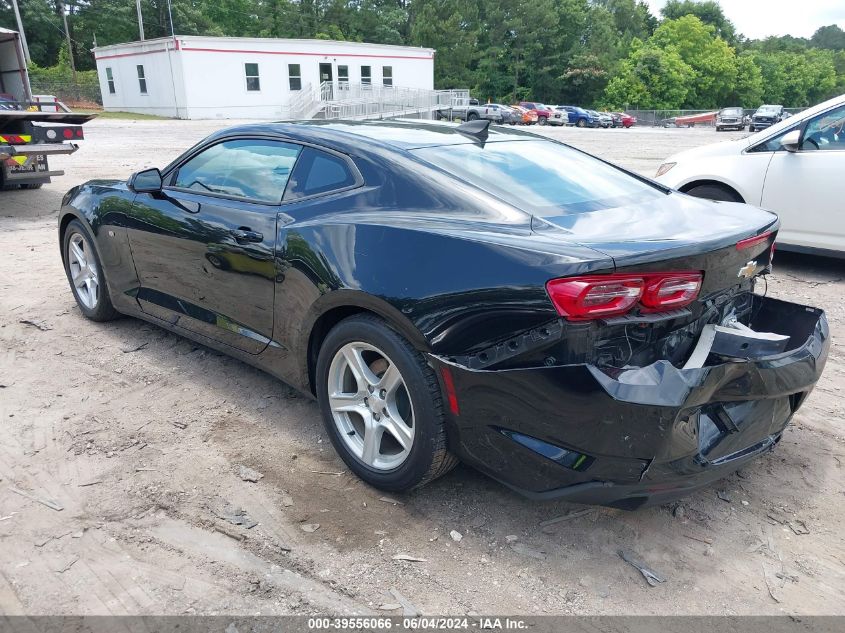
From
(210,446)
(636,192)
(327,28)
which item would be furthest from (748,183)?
(327,28)

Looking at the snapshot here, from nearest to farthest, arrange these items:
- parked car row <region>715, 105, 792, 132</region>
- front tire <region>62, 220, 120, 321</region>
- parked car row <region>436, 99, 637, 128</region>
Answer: front tire <region>62, 220, 120, 321</region>, parked car row <region>436, 99, 637, 128</region>, parked car row <region>715, 105, 792, 132</region>

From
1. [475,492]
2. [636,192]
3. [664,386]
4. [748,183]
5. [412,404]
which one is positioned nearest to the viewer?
[664,386]

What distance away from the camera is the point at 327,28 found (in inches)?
2564

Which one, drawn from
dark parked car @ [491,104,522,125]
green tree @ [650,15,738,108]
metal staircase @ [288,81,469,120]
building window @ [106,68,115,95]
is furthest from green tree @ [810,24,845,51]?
building window @ [106,68,115,95]

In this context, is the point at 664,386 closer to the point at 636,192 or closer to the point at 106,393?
the point at 636,192

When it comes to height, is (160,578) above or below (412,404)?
below

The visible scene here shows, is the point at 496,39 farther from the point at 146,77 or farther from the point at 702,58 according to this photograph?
the point at 146,77

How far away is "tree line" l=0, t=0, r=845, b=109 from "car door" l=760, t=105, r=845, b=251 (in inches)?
2342

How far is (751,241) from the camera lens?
2.72 m

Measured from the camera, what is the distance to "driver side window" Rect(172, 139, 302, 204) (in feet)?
11.4

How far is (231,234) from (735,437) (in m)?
2.50

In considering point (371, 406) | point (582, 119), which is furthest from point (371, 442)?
point (582, 119)

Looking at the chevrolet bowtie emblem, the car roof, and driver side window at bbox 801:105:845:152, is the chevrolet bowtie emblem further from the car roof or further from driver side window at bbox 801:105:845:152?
driver side window at bbox 801:105:845:152

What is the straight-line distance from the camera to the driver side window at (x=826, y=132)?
5955 millimetres
